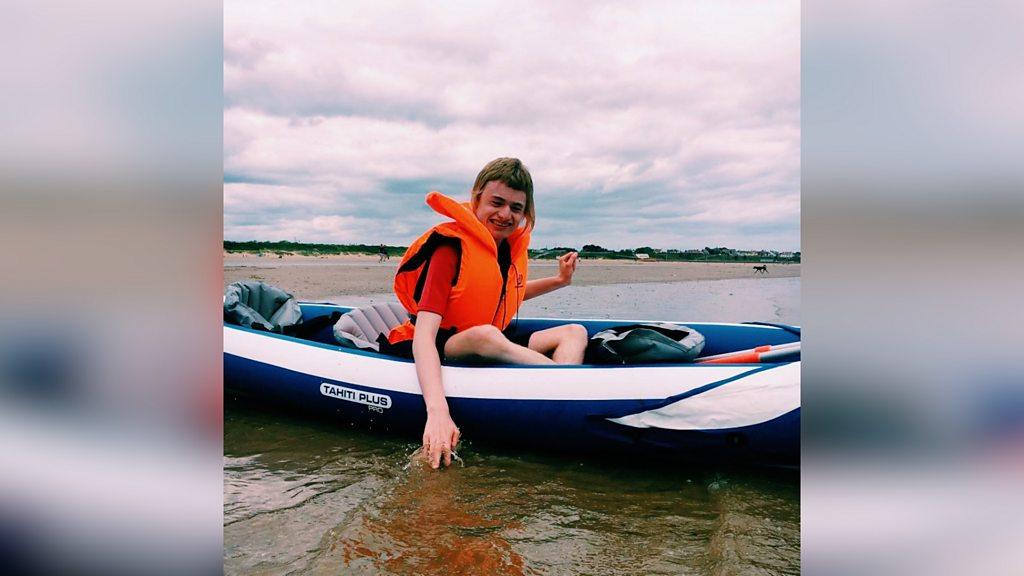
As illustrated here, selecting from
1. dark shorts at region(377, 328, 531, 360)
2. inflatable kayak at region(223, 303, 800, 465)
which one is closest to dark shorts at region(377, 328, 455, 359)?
dark shorts at region(377, 328, 531, 360)

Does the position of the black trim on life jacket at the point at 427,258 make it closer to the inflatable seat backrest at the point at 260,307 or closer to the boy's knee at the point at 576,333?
the boy's knee at the point at 576,333

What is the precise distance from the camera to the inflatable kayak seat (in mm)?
3809

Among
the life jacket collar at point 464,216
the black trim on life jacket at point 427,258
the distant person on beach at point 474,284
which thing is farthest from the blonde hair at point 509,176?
the black trim on life jacket at point 427,258

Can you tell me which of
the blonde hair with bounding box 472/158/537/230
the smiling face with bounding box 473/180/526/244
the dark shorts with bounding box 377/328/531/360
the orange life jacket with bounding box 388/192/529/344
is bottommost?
the dark shorts with bounding box 377/328/531/360

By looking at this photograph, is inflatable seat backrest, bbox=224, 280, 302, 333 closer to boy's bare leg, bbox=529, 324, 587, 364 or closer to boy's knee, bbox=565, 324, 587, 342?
boy's bare leg, bbox=529, 324, 587, 364

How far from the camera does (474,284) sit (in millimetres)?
3223

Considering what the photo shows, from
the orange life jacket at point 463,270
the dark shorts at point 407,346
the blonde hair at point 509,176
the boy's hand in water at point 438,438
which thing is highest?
the blonde hair at point 509,176

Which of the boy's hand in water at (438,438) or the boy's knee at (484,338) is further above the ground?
the boy's knee at (484,338)

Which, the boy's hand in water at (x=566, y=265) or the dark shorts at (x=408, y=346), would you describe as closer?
the dark shorts at (x=408, y=346)

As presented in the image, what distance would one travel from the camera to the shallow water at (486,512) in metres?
2.01

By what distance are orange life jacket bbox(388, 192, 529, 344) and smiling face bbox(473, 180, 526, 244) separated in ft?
0.27
